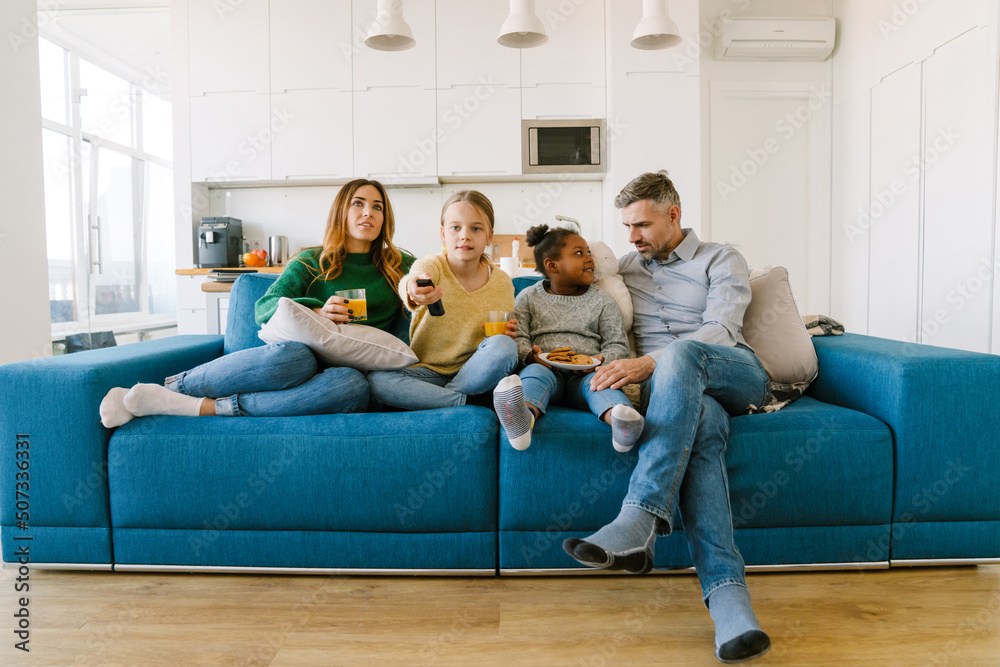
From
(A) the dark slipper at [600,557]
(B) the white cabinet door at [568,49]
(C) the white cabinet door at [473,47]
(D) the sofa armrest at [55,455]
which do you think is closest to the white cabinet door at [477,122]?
(C) the white cabinet door at [473,47]

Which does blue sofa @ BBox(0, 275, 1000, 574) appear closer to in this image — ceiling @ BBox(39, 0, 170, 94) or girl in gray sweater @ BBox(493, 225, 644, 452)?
girl in gray sweater @ BBox(493, 225, 644, 452)

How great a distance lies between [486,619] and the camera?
1.36 metres

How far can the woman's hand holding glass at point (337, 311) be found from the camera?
5.82 feet

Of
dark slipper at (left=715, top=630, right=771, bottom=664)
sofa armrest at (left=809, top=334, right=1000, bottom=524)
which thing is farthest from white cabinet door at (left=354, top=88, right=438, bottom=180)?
dark slipper at (left=715, top=630, right=771, bottom=664)

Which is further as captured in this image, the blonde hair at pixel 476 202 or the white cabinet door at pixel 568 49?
the white cabinet door at pixel 568 49

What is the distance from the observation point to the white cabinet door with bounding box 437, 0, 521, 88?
170 inches

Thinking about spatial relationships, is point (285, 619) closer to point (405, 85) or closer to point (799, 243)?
point (405, 85)

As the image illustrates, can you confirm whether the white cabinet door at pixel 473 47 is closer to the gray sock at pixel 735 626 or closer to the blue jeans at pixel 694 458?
the blue jeans at pixel 694 458

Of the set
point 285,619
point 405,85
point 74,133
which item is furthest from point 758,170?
point 74,133

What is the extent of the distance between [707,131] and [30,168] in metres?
4.30

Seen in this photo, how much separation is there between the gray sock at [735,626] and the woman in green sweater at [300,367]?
103 cm

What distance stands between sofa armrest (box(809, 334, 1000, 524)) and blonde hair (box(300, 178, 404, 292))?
4.90 ft

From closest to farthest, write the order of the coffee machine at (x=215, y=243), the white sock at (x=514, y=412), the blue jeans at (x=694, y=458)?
1. the blue jeans at (x=694, y=458)
2. the white sock at (x=514, y=412)
3. the coffee machine at (x=215, y=243)

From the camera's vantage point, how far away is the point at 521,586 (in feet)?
4.95
